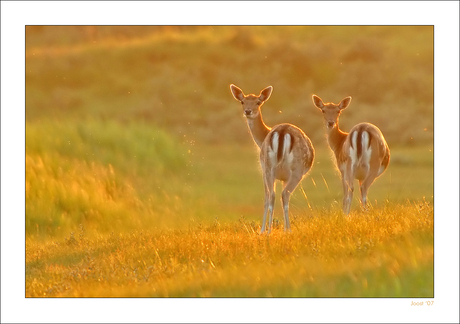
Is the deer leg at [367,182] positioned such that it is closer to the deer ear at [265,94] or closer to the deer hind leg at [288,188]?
the deer hind leg at [288,188]

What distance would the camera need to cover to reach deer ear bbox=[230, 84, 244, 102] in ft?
33.1

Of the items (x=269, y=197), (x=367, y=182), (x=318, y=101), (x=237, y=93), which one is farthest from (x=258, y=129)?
(x=367, y=182)

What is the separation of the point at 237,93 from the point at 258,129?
0.81m

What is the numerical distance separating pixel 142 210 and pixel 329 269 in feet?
17.3

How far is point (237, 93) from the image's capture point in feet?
33.5

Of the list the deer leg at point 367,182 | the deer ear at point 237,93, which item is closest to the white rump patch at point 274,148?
the deer ear at point 237,93

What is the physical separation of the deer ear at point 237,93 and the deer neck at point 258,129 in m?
0.47

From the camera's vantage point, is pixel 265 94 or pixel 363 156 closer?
pixel 363 156

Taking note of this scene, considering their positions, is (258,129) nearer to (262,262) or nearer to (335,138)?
(335,138)

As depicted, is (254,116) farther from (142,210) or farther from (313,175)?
(142,210)

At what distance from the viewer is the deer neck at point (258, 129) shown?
10.6 meters

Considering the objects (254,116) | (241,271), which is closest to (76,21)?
(254,116)

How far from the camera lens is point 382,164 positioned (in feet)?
34.0

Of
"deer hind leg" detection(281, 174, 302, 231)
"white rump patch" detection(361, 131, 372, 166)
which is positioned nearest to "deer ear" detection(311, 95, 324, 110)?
"white rump patch" detection(361, 131, 372, 166)
